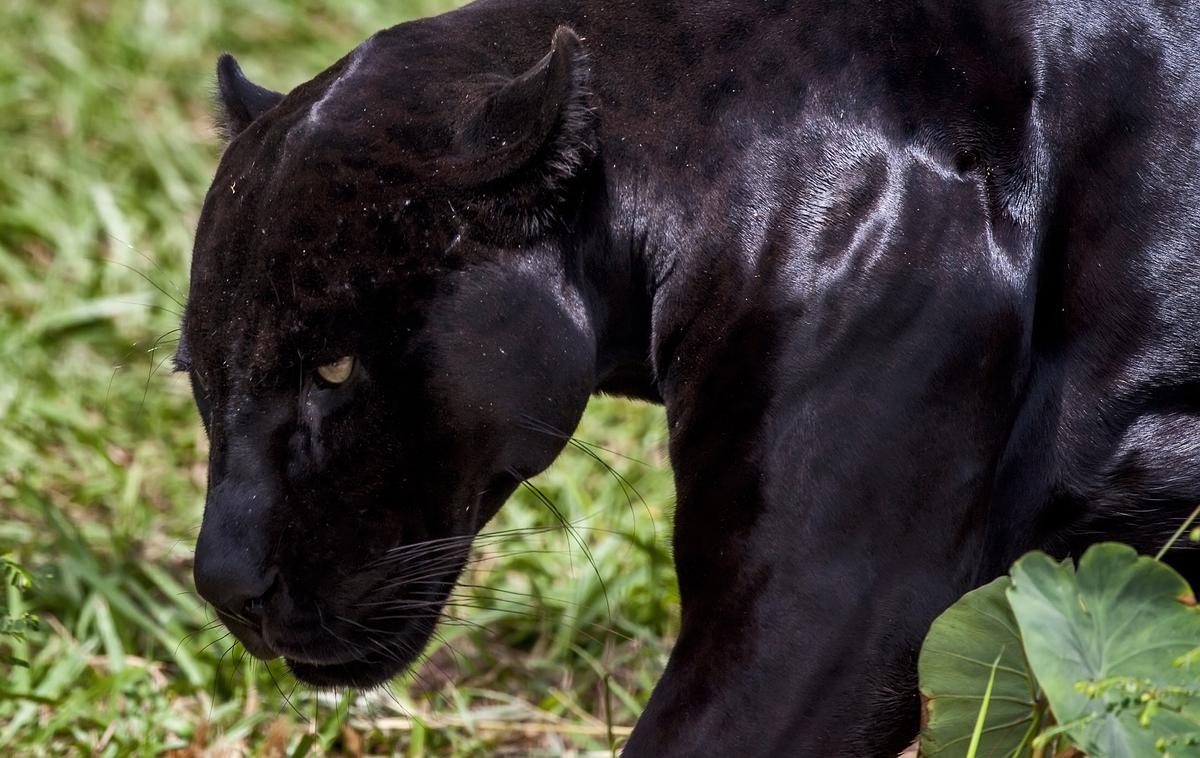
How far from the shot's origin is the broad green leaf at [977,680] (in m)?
2.16

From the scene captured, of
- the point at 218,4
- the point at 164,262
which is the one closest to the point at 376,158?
the point at 164,262

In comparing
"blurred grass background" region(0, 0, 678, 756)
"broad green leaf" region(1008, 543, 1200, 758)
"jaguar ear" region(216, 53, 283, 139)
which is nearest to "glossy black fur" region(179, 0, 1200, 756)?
"broad green leaf" region(1008, 543, 1200, 758)

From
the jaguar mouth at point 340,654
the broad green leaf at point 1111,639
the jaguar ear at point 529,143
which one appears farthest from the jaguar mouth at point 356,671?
the broad green leaf at point 1111,639

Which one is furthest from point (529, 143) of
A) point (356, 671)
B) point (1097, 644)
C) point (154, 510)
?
point (154, 510)

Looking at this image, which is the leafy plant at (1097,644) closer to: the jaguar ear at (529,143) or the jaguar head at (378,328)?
the jaguar head at (378,328)

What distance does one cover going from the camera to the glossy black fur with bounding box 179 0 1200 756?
7.14 feet

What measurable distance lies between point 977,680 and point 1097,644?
0.61 ft

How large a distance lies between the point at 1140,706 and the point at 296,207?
1306 mm

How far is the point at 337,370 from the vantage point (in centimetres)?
233

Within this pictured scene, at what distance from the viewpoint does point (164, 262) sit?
5.17m

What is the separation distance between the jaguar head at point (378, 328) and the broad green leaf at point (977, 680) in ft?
2.15

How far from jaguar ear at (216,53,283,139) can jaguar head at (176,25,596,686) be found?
0.35 meters

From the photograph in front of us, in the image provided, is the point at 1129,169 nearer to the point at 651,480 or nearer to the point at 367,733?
the point at 367,733

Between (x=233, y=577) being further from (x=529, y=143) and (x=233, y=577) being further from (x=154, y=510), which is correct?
(x=154, y=510)
